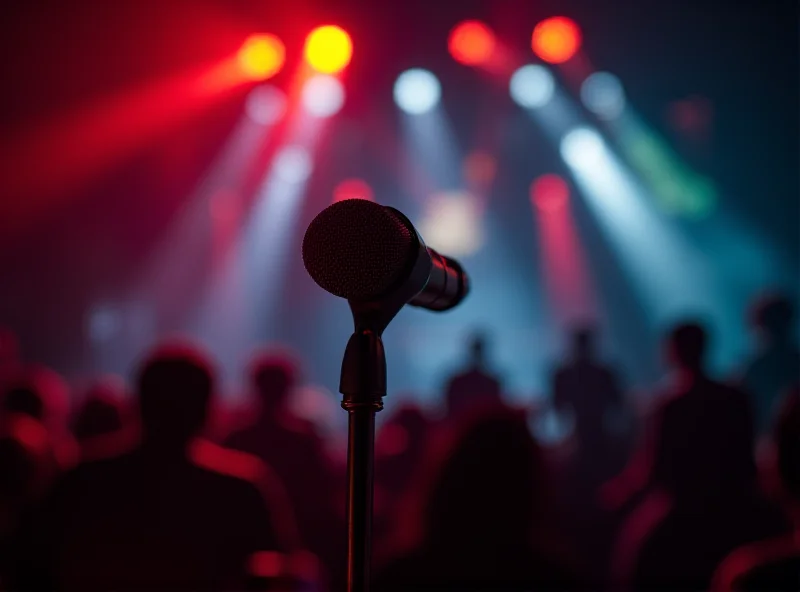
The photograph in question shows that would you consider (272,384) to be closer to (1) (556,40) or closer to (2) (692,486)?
(2) (692,486)

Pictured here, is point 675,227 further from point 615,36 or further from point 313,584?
point 313,584

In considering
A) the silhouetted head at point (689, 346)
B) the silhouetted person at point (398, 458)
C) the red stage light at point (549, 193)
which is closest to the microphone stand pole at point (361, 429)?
the silhouetted person at point (398, 458)

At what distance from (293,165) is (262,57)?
3896mm

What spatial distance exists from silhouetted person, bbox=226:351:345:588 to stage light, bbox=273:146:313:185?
8523mm

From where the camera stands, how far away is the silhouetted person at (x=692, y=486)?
116 inches

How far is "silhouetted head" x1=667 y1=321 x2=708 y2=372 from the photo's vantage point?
383 centimetres

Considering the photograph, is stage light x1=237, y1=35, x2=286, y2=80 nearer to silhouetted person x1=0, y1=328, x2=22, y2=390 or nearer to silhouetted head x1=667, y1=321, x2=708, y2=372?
silhouetted person x1=0, y1=328, x2=22, y2=390

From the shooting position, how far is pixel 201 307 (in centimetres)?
1442

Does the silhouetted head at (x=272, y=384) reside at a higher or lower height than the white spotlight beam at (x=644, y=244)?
lower

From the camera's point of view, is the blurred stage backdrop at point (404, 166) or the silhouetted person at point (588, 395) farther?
the blurred stage backdrop at point (404, 166)

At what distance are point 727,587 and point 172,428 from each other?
172 centimetres

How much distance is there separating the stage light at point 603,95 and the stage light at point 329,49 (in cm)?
333

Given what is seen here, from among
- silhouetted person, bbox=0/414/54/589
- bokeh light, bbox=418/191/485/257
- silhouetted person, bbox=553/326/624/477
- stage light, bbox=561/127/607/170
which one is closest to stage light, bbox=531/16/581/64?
stage light, bbox=561/127/607/170

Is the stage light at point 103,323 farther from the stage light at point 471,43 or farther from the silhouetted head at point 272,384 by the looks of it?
the silhouetted head at point 272,384
